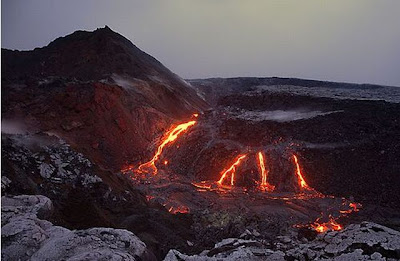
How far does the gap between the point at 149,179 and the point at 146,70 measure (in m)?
18.0

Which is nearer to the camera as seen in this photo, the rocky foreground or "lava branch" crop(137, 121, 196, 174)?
the rocky foreground

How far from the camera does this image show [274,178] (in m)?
15.8

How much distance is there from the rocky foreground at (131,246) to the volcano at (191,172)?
0.03 metres

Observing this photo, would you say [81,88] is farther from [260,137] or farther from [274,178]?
[274,178]

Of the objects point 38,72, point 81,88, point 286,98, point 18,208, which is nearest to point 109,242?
point 18,208

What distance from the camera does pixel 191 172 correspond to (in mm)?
17609

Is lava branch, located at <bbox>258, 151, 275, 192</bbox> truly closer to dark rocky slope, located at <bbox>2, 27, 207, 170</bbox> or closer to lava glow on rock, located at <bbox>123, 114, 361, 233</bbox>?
lava glow on rock, located at <bbox>123, 114, 361, 233</bbox>

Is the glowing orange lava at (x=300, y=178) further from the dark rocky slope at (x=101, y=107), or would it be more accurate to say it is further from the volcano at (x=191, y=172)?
the dark rocky slope at (x=101, y=107)

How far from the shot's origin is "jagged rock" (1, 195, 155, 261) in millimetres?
5662

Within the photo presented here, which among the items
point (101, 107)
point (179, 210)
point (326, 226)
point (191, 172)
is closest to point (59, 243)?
point (179, 210)

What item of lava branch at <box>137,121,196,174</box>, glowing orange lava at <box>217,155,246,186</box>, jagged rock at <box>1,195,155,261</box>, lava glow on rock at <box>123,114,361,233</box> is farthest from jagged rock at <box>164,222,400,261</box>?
lava branch at <box>137,121,196,174</box>

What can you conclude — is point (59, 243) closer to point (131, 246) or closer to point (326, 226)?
point (131, 246)

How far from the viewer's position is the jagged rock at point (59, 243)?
5.66 m

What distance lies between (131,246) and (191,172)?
37.4ft
